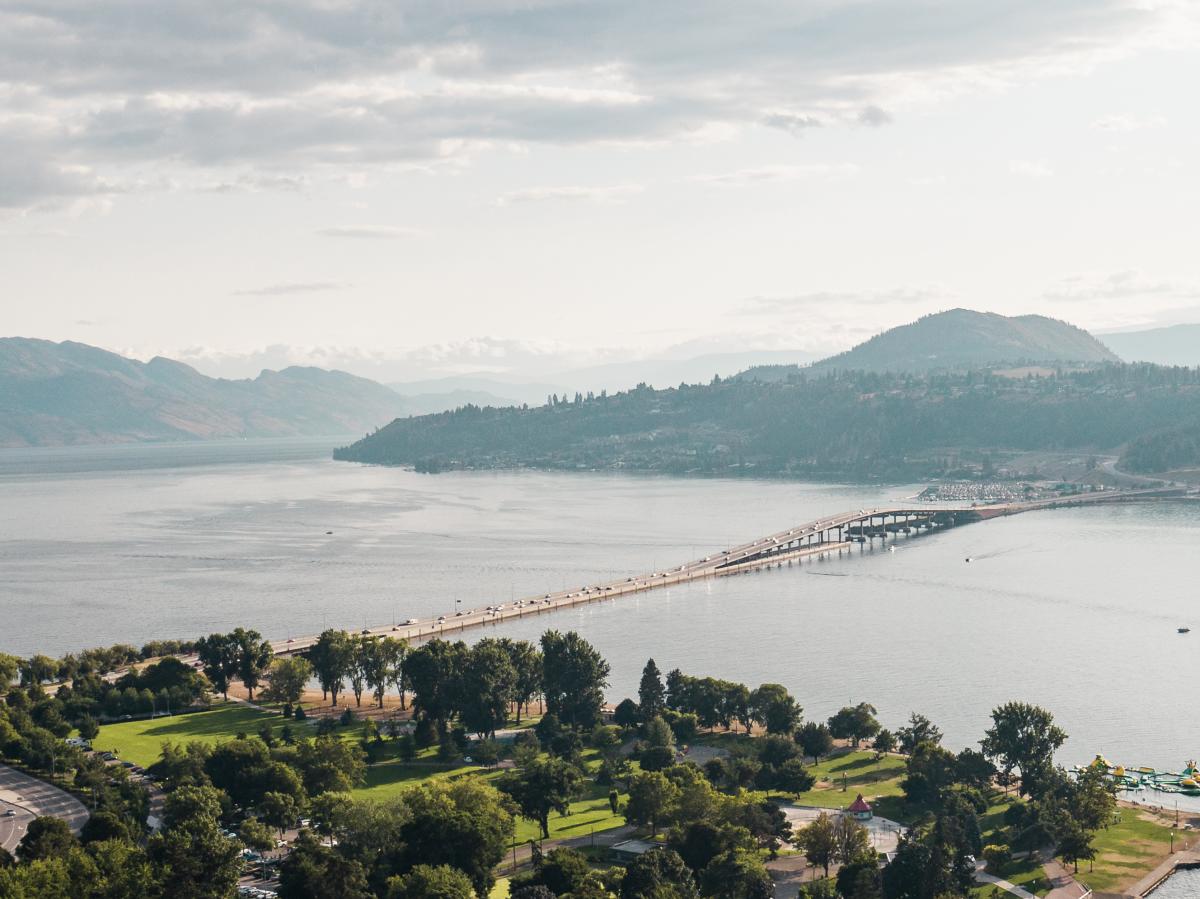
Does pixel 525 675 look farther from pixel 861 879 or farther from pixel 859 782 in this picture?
pixel 861 879

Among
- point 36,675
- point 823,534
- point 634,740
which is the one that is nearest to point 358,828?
point 634,740

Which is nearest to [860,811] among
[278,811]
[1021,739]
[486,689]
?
[1021,739]

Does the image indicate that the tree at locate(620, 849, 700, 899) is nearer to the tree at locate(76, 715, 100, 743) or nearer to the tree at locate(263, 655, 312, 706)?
the tree at locate(76, 715, 100, 743)

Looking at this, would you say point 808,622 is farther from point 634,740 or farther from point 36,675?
point 36,675

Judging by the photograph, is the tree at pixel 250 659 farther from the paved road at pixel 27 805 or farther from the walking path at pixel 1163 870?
the walking path at pixel 1163 870

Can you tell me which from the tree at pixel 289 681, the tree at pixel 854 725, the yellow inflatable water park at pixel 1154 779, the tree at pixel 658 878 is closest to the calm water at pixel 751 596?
the yellow inflatable water park at pixel 1154 779

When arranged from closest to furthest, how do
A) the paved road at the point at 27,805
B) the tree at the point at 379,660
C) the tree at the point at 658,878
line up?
the tree at the point at 658,878 → the paved road at the point at 27,805 → the tree at the point at 379,660

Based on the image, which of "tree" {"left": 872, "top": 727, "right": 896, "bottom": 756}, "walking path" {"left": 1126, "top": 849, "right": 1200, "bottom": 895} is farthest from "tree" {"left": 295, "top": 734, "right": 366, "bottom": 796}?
"walking path" {"left": 1126, "top": 849, "right": 1200, "bottom": 895}
